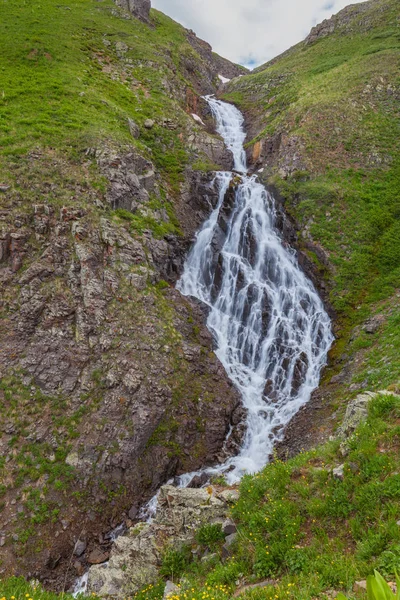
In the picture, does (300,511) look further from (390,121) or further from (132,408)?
(390,121)

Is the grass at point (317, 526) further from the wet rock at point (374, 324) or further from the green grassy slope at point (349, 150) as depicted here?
the green grassy slope at point (349, 150)

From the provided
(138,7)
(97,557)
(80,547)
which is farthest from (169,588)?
(138,7)

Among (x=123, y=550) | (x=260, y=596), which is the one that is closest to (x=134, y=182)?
(x=123, y=550)

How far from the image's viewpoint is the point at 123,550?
947 cm

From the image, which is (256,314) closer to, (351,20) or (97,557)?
(97,557)

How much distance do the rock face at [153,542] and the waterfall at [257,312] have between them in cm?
565

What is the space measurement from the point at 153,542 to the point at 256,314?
15.1 meters

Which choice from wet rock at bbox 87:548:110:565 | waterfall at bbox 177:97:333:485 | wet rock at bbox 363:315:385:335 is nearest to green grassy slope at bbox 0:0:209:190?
waterfall at bbox 177:97:333:485

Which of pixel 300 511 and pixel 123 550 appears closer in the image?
pixel 300 511

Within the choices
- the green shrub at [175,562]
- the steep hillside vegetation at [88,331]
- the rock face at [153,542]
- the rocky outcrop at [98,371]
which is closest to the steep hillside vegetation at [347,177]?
the rocky outcrop at [98,371]

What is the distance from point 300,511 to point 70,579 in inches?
385

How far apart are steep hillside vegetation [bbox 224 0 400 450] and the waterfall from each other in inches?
53.0

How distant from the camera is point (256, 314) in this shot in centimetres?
2222

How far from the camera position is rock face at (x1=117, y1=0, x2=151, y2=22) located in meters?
55.6
